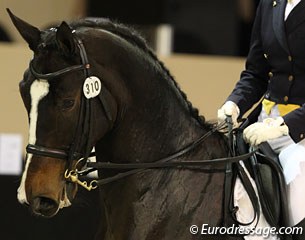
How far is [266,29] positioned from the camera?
6.78 feet

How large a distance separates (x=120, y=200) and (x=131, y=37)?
0.38 m

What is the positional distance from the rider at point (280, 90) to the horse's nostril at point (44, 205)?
0.50m

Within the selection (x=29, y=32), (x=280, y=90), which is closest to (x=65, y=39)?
(x=29, y=32)


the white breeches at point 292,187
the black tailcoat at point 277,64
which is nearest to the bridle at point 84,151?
the white breeches at point 292,187

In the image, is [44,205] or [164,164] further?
[164,164]

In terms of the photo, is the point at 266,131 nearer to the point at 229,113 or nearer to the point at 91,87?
→ the point at 229,113

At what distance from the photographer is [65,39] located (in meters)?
1.74

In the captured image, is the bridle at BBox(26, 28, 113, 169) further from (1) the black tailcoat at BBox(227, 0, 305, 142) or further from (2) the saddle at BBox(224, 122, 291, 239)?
(1) the black tailcoat at BBox(227, 0, 305, 142)

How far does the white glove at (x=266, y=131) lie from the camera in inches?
74.1

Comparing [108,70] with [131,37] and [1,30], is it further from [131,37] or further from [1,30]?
[1,30]

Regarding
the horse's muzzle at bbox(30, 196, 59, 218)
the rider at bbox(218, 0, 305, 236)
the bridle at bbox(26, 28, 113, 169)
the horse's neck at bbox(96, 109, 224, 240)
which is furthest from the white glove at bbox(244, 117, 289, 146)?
the horse's muzzle at bbox(30, 196, 59, 218)

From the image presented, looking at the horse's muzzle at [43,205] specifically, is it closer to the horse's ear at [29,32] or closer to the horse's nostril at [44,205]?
the horse's nostril at [44,205]

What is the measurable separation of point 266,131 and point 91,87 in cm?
43

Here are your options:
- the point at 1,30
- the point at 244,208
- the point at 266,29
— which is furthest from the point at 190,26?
the point at 244,208
